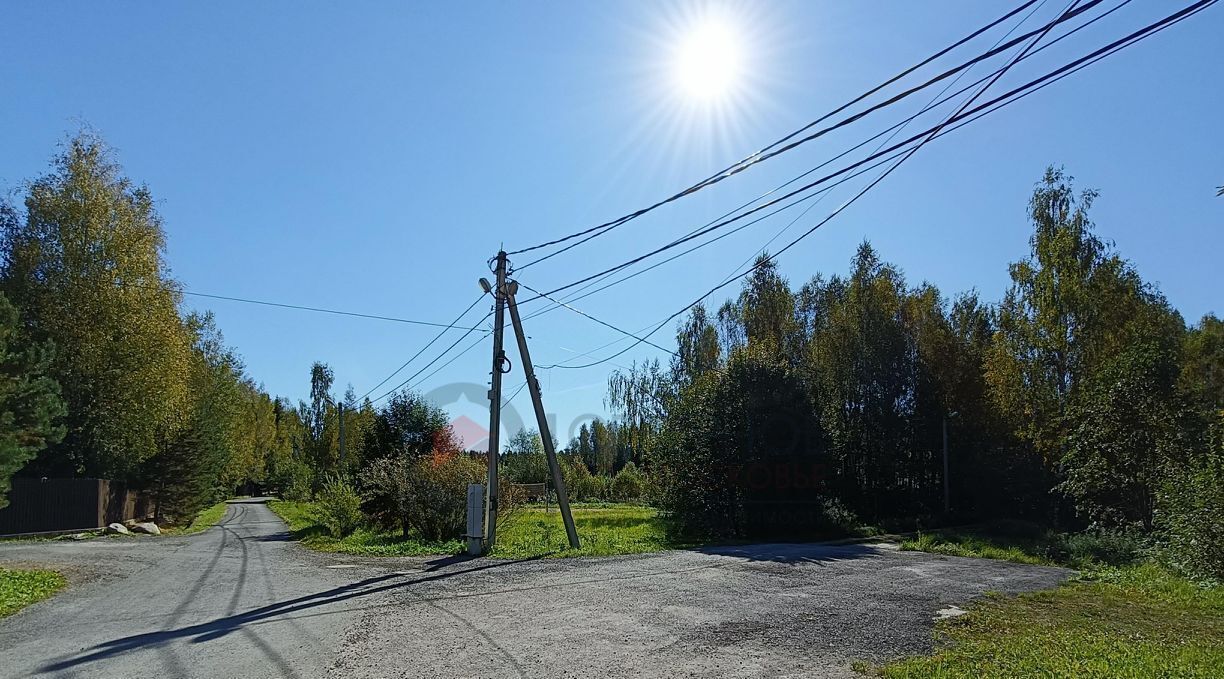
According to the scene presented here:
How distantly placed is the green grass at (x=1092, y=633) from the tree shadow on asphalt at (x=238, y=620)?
22.7 ft

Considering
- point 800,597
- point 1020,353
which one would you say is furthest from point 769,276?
point 800,597

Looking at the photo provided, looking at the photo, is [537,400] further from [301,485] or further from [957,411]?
[301,485]

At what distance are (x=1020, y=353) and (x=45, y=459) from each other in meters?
34.0

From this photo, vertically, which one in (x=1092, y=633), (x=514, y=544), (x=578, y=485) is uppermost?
(x=1092, y=633)

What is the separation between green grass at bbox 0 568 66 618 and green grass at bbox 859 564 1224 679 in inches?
426

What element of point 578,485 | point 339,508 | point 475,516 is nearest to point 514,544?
point 475,516

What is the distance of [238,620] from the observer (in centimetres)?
834

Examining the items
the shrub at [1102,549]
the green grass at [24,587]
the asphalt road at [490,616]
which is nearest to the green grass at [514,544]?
the asphalt road at [490,616]

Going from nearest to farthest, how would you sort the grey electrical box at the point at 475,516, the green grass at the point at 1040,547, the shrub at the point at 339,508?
the green grass at the point at 1040,547 < the grey electrical box at the point at 475,516 < the shrub at the point at 339,508

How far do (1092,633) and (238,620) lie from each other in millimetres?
9701

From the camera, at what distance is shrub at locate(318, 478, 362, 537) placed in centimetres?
2203

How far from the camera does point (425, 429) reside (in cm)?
2384

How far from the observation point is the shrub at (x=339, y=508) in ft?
72.3

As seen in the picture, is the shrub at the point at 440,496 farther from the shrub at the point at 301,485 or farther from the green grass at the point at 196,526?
the shrub at the point at 301,485
